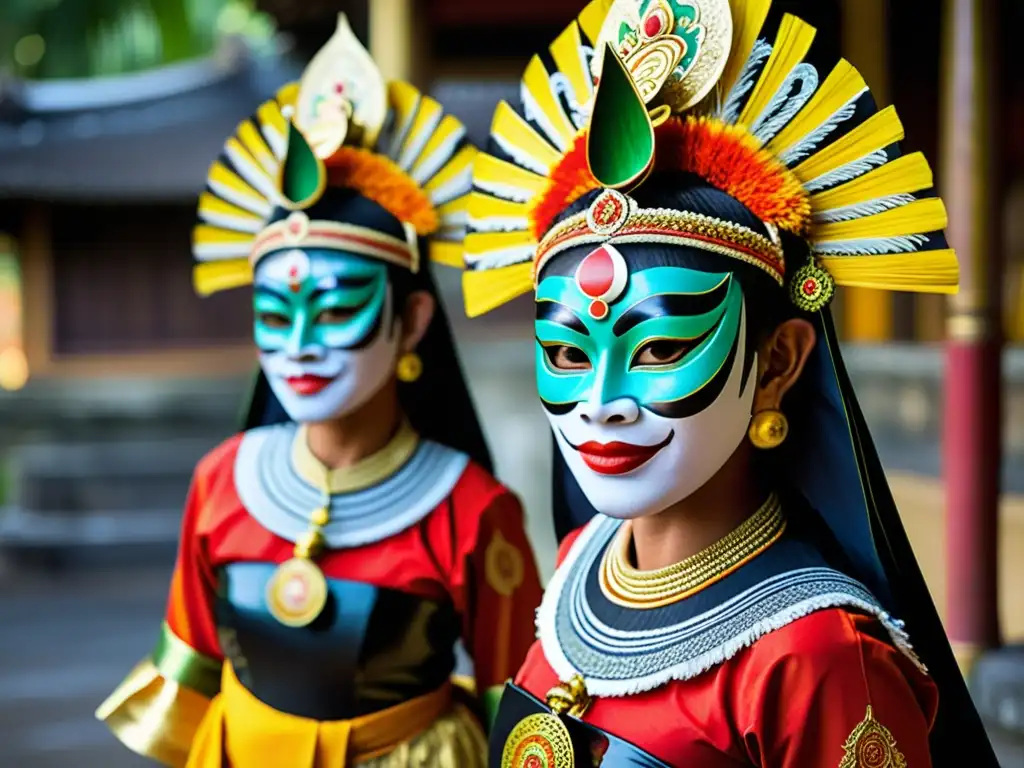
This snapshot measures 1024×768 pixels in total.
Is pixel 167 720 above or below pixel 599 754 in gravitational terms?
below

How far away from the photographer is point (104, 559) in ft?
29.4

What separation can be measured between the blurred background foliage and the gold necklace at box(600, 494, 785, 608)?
1547 cm

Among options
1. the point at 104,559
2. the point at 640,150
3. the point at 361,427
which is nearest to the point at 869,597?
the point at 640,150

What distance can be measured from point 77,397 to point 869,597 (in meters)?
10.00

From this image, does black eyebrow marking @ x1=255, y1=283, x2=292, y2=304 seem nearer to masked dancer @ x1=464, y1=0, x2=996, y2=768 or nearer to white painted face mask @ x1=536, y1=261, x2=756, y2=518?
masked dancer @ x1=464, y1=0, x2=996, y2=768

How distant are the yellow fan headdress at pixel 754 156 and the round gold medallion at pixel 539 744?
1.99 ft

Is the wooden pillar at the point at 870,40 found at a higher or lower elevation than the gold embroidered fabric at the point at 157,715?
higher

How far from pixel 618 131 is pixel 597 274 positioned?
18cm

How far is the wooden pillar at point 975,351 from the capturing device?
3740mm

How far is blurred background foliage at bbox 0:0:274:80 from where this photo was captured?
15.9 m

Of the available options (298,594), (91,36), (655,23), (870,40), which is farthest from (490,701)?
(91,36)

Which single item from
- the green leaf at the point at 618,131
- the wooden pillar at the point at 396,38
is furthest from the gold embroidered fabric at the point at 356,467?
the wooden pillar at the point at 396,38

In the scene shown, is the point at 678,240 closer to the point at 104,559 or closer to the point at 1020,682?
the point at 1020,682

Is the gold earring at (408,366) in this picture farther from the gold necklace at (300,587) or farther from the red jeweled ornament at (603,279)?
the red jeweled ornament at (603,279)
